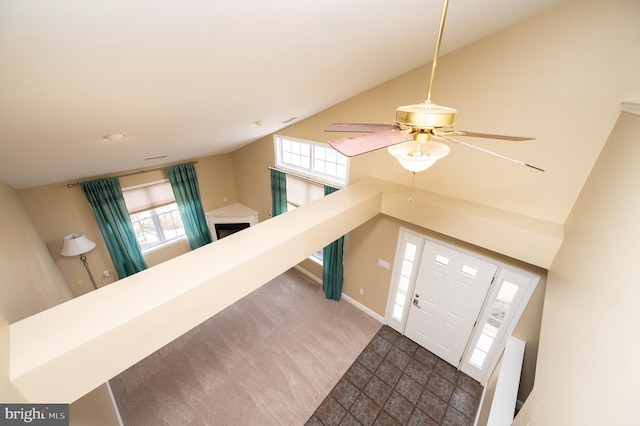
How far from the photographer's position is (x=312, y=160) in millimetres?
4367

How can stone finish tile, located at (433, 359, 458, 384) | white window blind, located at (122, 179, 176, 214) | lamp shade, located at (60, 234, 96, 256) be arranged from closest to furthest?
stone finish tile, located at (433, 359, 458, 384) → lamp shade, located at (60, 234, 96, 256) → white window blind, located at (122, 179, 176, 214)

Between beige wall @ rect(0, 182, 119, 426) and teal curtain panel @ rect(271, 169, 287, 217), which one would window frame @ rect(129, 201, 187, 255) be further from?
beige wall @ rect(0, 182, 119, 426)

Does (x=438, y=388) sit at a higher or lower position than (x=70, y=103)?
lower

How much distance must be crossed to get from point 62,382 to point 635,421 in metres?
2.41

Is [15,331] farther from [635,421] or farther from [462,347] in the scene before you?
[462,347]

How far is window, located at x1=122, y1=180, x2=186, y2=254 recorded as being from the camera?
486cm

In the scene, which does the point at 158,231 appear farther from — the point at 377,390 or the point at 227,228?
the point at 377,390

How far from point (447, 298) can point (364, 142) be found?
3289 mm

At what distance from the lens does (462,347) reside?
353cm

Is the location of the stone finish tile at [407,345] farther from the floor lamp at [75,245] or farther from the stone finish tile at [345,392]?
the floor lamp at [75,245]

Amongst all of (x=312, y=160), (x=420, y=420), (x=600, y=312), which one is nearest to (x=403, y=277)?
(x=420, y=420)

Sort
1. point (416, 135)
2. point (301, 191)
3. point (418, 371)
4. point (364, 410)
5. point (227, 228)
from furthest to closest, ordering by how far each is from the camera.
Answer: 1. point (227, 228)
2. point (301, 191)
3. point (418, 371)
4. point (364, 410)
5. point (416, 135)

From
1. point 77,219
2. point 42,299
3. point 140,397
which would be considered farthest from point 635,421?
point 77,219

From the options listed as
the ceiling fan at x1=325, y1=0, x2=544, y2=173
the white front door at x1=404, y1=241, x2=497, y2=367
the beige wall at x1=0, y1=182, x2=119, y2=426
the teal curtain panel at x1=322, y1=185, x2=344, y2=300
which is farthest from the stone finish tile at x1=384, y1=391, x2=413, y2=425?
the ceiling fan at x1=325, y1=0, x2=544, y2=173
